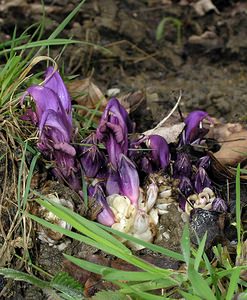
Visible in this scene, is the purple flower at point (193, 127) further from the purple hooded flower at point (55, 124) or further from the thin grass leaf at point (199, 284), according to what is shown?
the thin grass leaf at point (199, 284)

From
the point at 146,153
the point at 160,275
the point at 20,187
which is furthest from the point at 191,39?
the point at 160,275

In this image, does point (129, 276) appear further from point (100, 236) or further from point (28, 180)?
point (28, 180)

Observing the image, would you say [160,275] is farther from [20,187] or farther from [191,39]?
[191,39]

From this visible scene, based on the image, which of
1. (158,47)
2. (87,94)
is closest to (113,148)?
(87,94)

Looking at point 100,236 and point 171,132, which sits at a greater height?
point 100,236

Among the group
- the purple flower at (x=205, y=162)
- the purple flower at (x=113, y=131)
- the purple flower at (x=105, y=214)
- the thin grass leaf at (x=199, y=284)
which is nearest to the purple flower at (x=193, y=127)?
the purple flower at (x=205, y=162)

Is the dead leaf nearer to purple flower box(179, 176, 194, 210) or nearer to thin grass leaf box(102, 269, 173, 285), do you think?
purple flower box(179, 176, 194, 210)
